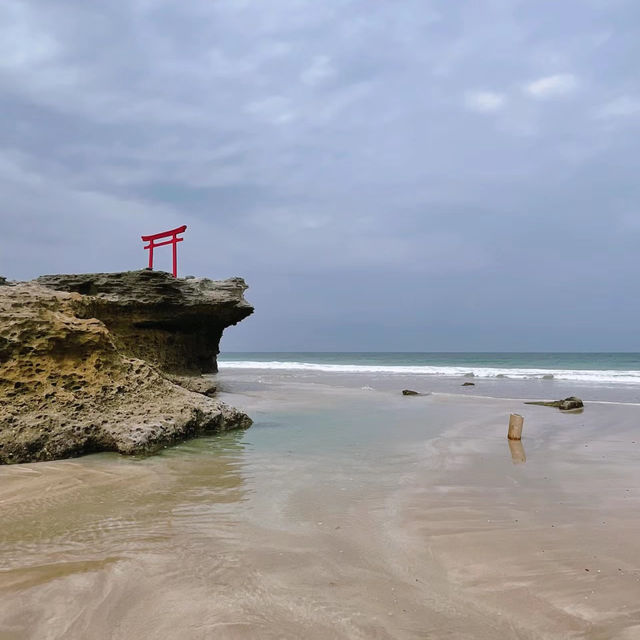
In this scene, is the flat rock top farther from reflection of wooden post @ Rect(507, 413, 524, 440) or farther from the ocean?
the ocean

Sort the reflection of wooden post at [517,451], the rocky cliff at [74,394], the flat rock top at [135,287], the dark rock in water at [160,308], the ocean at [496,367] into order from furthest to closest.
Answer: the ocean at [496,367] < the dark rock in water at [160,308] < the flat rock top at [135,287] < the reflection of wooden post at [517,451] < the rocky cliff at [74,394]

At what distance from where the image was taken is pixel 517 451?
7250mm

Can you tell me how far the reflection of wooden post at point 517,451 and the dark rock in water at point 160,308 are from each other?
11193mm

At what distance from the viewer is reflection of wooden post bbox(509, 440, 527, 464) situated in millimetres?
6629

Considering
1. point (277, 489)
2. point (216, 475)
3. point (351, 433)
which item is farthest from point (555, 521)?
point (351, 433)

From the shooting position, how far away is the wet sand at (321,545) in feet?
8.25

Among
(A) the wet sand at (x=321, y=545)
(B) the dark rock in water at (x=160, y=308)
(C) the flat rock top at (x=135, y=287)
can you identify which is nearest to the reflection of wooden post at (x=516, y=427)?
A: (A) the wet sand at (x=321, y=545)

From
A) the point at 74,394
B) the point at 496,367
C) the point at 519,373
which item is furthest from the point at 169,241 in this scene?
the point at 496,367

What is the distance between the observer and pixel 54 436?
619cm

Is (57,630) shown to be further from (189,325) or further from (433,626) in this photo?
Result: (189,325)

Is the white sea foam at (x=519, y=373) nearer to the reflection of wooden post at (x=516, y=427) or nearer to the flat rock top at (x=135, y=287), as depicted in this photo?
the flat rock top at (x=135, y=287)

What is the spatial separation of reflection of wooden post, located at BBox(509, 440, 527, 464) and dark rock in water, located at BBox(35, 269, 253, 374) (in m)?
11.2

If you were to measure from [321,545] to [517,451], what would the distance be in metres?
4.78

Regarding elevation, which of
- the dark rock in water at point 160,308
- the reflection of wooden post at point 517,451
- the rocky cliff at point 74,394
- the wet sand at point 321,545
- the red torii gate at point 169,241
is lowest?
the reflection of wooden post at point 517,451
